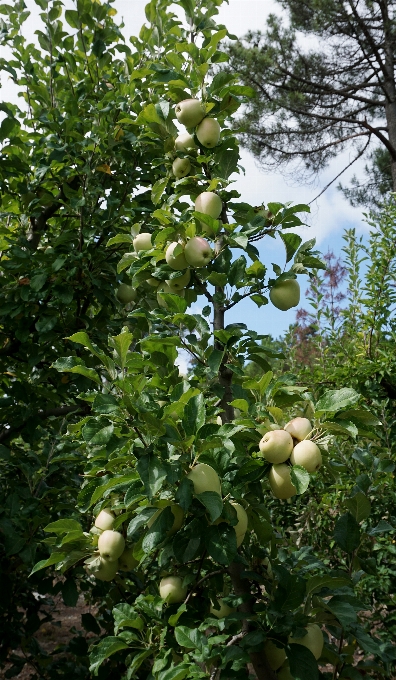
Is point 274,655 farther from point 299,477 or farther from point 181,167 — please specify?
point 181,167

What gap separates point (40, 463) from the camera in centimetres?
254

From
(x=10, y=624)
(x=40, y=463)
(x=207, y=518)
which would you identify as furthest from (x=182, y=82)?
(x=10, y=624)

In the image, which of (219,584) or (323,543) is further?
(323,543)

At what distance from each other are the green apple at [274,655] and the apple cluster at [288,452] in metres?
0.44

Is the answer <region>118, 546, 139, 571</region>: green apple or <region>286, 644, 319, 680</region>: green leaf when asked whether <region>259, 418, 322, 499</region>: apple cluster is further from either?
<region>118, 546, 139, 571</region>: green apple

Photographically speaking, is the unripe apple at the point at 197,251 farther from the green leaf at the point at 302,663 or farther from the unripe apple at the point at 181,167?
the green leaf at the point at 302,663

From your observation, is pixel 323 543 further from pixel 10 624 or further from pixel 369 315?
pixel 10 624

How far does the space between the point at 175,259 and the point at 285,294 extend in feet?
0.99

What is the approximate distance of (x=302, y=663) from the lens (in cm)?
128

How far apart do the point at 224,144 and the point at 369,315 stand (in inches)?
71.3

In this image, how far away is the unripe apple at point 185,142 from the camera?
1.72 metres

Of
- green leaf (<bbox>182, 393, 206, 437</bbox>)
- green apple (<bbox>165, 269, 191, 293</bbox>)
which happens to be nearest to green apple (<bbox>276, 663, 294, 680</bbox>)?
green leaf (<bbox>182, 393, 206, 437</bbox>)

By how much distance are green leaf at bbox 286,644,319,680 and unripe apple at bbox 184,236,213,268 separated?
3.03 ft

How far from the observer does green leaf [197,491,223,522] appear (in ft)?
3.63
